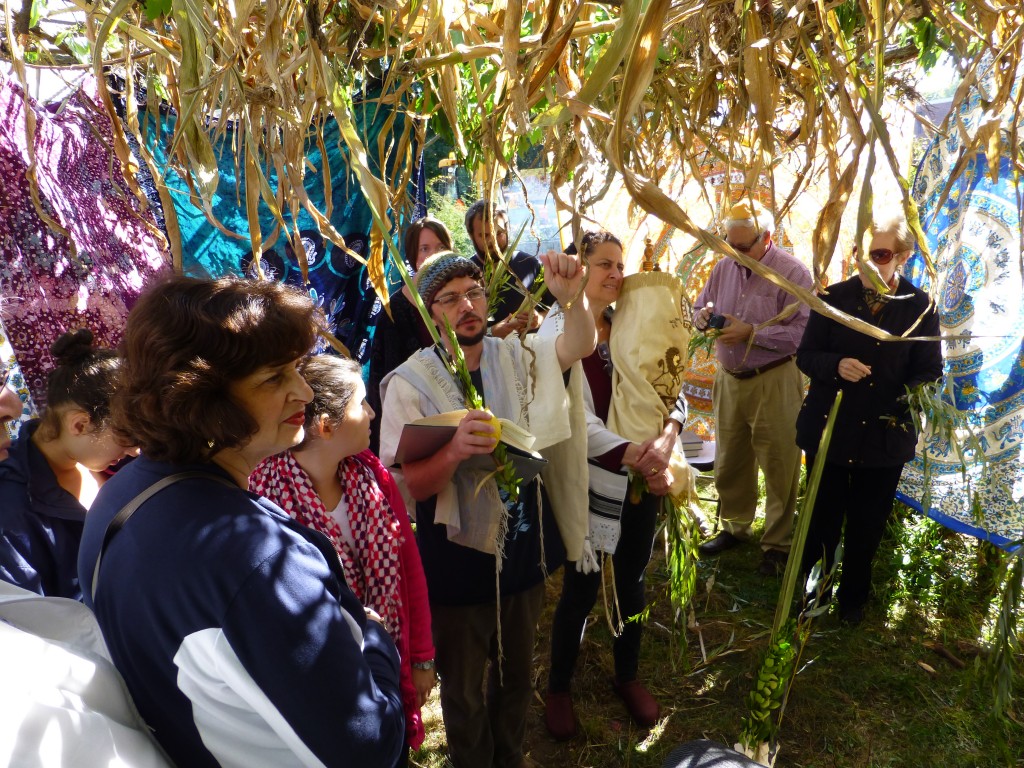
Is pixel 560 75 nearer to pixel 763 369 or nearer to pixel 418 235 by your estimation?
pixel 418 235

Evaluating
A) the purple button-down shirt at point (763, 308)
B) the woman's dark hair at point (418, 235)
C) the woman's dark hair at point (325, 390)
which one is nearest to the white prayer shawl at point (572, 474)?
the woman's dark hair at point (325, 390)

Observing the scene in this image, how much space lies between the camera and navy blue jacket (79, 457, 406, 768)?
38.4 inches

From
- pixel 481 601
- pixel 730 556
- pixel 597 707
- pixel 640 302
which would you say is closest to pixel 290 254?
pixel 640 302

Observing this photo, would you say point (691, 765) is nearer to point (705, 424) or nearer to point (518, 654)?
point (518, 654)

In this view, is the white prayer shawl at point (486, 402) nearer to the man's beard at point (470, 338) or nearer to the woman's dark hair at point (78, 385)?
the man's beard at point (470, 338)

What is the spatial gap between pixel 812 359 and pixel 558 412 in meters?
1.57

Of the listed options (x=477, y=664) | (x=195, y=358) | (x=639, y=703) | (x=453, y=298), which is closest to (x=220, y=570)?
(x=195, y=358)

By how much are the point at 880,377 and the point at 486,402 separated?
1815 mm

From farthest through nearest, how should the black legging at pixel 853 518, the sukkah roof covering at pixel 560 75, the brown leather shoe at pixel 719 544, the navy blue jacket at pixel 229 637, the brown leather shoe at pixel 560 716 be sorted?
the brown leather shoe at pixel 719 544 → the black legging at pixel 853 518 → the brown leather shoe at pixel 560 716 → the navy blue jacket at pixel 229 637 → the sukkah roof covering at pixel 560 75

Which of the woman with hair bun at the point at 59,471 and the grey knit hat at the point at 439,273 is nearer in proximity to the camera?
the woman with hair bun at the point at 59,471

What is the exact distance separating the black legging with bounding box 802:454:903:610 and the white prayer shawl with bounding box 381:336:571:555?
163 cm

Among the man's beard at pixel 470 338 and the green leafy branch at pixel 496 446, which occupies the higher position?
the man's beard at pixel 470 338

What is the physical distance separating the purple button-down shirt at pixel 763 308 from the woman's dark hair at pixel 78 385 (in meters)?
2.85

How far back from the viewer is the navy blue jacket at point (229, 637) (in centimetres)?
98
